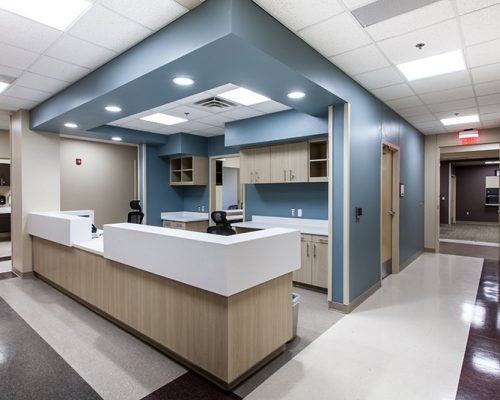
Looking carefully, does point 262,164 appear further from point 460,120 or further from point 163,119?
point 460,120

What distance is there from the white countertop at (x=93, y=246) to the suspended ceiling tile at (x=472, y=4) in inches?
149

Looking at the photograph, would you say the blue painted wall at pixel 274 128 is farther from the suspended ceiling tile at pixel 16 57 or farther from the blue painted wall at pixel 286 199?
the suspended ceiling tile at pixel 16 57

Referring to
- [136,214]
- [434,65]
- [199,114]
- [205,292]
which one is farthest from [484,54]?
[136,214]

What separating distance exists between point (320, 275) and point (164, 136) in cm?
448

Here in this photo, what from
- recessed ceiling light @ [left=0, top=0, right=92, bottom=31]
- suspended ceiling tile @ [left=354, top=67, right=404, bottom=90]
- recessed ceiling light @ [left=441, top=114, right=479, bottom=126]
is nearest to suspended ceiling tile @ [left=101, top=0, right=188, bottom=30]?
recessed ceiling light @ [left=0, top=0, right=92, bottom=31]

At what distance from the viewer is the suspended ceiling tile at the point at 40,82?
11.5 feet

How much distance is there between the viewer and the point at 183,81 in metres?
2.76

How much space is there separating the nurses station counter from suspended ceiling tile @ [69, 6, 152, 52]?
1667 millimetres

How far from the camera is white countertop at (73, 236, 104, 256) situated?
10.6 feet

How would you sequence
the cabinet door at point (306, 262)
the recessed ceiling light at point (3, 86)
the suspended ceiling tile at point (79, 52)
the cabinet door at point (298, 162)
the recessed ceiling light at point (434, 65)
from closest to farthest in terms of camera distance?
the suspended ceiling tile at point (79, 52) < the recessed ceiling light at point (434, 65) < the recessed ceiling light at point (3, 86) < the cabinet door at point (306, 262) < the cabinet door at point (298, 162)

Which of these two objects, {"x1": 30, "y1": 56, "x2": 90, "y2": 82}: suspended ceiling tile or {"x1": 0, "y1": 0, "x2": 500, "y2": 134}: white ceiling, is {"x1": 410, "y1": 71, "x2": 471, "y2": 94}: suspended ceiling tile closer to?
{"x1": 0, "y1": 0, "x2": 500, "y2": 134}: white ceiling

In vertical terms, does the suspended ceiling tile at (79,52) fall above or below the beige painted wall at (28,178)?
above

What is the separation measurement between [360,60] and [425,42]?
578mm

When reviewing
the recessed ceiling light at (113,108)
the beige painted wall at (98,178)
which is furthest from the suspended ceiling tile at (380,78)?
the beige painted wall at (98,178)
